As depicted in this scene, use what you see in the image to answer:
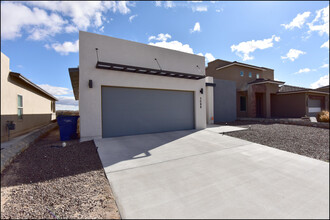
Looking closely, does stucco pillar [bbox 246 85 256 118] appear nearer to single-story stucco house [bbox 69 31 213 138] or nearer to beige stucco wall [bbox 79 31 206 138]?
single-story stucco house [bbox 69 31 213 138]

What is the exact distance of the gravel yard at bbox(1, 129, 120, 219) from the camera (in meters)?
2.09

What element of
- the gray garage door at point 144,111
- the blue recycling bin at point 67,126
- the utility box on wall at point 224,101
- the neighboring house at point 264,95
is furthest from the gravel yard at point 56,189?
the neighboring house at point 264,95

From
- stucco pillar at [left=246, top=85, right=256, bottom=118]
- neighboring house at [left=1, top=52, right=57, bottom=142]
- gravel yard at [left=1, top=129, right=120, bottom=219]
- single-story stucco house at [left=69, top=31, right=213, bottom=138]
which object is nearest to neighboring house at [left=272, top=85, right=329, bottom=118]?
stucco pillar at [left=246, top=85, right=256, bottom=118]

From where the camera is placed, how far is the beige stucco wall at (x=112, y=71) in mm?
6082

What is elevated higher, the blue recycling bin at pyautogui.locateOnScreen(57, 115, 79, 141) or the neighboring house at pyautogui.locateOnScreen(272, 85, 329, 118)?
the neighboring house at pyautogui.locateOnScreen(272, 85, 329, 118)

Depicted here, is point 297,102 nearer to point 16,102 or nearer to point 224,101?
point 224,101

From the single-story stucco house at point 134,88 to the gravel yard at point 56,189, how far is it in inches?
96.2

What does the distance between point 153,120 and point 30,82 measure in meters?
7.07

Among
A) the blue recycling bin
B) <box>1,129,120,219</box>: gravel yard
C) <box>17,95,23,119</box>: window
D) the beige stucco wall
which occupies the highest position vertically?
the beige stucco wall

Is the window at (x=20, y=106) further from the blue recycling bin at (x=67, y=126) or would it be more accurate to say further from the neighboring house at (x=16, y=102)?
the blue recycling bin at (x=67, y=126)

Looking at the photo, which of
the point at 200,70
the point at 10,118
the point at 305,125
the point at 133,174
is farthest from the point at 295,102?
the point at 10,118

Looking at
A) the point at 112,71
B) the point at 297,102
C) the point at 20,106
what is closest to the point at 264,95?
the point at 297,102

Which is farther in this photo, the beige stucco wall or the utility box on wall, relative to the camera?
the utility box on wall

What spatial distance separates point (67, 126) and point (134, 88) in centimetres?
336
